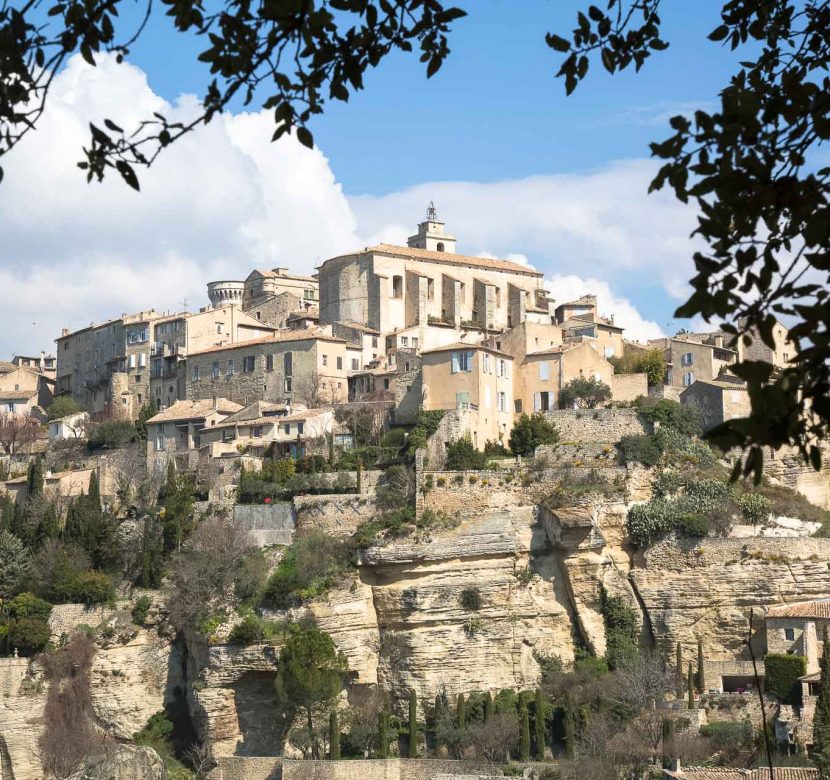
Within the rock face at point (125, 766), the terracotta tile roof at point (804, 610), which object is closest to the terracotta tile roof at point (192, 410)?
the rock face at point (125, 766)

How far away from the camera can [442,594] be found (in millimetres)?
40906

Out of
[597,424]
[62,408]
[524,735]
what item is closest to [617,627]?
[524,735]

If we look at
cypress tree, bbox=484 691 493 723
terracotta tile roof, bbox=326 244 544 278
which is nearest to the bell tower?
terracotta tile roof, bbox=326 244 544 278

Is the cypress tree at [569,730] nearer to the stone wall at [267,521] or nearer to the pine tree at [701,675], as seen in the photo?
the pine tree at [701,675]

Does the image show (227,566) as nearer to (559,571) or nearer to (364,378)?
(559,571)

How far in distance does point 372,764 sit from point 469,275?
34.3m

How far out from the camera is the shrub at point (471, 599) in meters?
40.7

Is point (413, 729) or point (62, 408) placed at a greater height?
point (62, 408)

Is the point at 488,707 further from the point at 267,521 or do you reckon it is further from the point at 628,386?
the point at 628,386

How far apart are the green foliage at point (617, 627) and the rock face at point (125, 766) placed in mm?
11719

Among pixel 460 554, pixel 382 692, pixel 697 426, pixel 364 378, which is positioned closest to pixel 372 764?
pixel 382 692

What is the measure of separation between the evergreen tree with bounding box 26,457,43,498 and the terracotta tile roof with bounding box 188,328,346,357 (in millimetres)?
10592

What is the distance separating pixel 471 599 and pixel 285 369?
807 inches

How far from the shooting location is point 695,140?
19.9 ft
